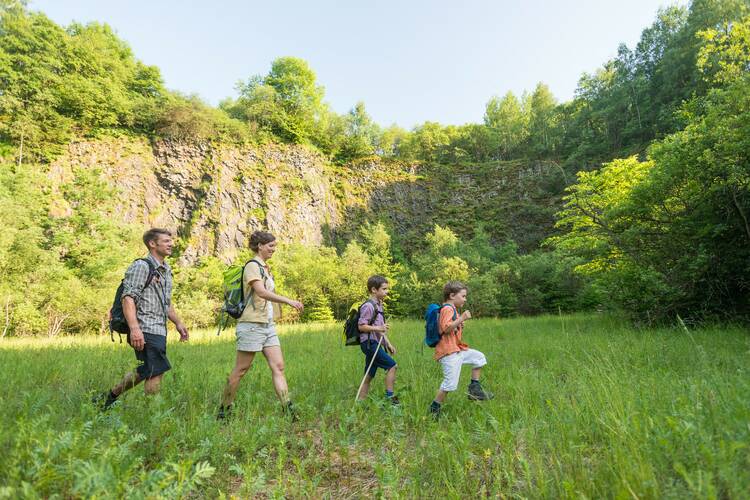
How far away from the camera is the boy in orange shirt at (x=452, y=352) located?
12.6 ft

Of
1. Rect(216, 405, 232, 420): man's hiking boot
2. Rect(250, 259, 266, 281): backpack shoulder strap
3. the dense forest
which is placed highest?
the dense forest

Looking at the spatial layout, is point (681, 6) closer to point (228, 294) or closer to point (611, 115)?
point (611, 115)

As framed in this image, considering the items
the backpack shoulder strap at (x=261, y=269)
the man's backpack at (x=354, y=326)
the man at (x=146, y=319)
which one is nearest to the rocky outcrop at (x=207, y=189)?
the man's backpack at (x=354, y=326)

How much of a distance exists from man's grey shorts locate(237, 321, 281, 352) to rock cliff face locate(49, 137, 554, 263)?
28.7 meters

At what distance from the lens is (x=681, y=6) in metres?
36.7

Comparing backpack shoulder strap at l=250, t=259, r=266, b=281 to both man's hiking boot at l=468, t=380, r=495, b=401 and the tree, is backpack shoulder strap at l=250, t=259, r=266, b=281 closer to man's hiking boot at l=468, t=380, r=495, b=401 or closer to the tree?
man's hiking boot at l=468, t=380, r=495, b=401

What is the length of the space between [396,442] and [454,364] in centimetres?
127

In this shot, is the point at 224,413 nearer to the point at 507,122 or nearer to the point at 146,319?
the point at 146,319

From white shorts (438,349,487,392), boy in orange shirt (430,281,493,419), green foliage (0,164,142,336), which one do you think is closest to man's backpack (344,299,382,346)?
boy in orange shirt (430,281,493,419)

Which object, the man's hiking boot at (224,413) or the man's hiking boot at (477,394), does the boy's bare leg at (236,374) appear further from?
the man's hiking boot at (477,394)

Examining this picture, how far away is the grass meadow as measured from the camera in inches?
66.0

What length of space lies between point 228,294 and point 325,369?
289 cm

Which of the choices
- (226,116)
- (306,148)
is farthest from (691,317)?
(226,116)

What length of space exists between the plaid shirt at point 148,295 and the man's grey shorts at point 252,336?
0.74m
